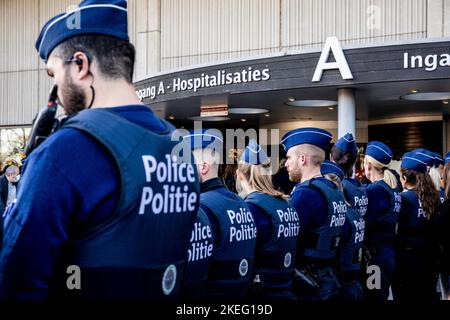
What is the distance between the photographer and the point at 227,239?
3.48 meters

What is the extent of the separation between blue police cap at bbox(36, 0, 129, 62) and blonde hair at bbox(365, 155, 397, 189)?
4.76 m

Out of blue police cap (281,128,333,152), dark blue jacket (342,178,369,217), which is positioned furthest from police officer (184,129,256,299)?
dark blue jacket (342,178,369,217)

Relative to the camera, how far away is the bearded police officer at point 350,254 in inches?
182

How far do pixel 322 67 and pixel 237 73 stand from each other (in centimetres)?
200

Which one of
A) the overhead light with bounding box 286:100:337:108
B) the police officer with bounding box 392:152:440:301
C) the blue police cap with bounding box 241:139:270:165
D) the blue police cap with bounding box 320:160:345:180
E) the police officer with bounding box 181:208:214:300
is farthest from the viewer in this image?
the overhead light with bounding box 286:100:337:108

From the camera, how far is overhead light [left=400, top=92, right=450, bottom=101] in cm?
1319

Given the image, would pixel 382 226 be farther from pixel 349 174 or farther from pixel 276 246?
pixel 276 246

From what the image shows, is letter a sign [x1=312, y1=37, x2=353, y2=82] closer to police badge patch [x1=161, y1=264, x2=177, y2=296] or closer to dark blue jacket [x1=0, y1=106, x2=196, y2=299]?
police badge patch [x1=161, y1=264, x2=177, y2=296]

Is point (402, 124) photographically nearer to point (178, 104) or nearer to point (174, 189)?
point (178, 104)

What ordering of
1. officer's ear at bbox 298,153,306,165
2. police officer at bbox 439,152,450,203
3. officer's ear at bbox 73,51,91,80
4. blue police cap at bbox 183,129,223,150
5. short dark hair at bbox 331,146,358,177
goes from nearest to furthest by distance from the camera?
officer's ear at bbox 73,51,91,80 → blue police cap at bbox 183,129,223,150 → officer's ear at bbox 298,153,306,165 → police officer at bbox 439,152,450,203 → short dark hair at bbox 331,146,358,177

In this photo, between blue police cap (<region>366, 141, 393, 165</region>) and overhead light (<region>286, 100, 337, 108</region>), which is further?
overhead light (<region>286, 100, 337, 108</region>)

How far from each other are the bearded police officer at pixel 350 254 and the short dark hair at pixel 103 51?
3102mm

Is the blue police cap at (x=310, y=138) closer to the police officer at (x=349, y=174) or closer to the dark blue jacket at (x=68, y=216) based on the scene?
the police officer at (x=349, y=174)
